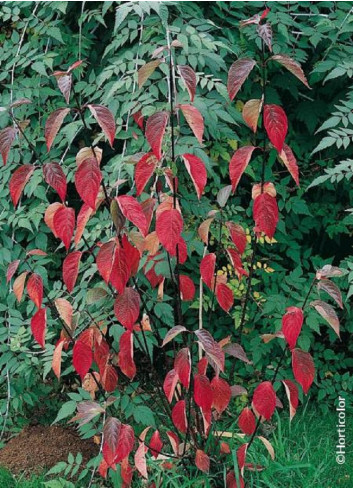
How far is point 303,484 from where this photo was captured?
8.34 ft

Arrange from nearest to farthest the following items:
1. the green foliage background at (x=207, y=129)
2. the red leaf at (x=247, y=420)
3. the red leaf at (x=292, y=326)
Answer: the red leaf at (x=292, y=326) → the red leaf at (x=247, y=420) → the green foliage background at (x=207, y=129)

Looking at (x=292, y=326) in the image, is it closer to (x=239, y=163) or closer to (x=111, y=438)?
(x=239, y=163)

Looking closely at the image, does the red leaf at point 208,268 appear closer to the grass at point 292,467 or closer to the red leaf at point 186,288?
the red leaf at point 186,288

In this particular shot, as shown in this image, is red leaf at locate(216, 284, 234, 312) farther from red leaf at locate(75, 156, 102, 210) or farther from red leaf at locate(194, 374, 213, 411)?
red leaf at locate(75, 156, 102, 210)

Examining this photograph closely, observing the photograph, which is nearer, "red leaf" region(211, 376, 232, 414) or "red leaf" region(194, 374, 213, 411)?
"red leaf" region(194, 374, 213, 411)

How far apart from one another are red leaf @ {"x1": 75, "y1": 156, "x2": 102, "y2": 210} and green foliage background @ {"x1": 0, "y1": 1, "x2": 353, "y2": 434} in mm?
774

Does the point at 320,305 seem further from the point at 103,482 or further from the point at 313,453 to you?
the point at 103,482

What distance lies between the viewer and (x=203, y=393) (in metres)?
2.23

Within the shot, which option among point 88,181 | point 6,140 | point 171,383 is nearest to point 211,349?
point 171,383

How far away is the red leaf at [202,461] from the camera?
2.42 meters

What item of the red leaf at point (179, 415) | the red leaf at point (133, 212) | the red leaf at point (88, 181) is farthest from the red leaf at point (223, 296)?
the red leaf at point (88, 181)

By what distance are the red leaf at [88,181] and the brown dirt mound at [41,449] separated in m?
1.51

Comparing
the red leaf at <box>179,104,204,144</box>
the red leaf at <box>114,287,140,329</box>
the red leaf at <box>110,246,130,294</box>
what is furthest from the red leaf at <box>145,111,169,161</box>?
the red leaf at <box>114,287,140,329</box>

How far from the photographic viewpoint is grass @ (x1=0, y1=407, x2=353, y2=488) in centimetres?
254
